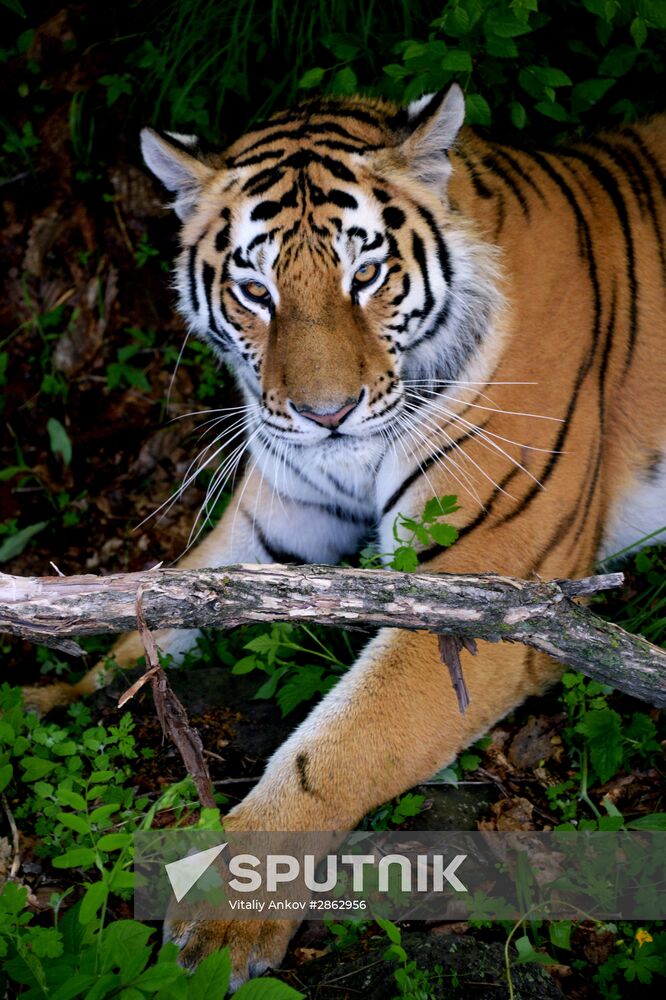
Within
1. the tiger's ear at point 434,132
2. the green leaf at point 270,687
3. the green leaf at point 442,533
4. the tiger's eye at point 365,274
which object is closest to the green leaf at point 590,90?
the tiger's ear at point 434,132

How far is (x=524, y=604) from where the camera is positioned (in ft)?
6.24

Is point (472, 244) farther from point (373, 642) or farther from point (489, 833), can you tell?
point (489, 833)

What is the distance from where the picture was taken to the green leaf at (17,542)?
379 cm

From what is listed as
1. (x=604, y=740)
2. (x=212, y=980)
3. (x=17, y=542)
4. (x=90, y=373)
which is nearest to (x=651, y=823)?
(x=604, y=740)

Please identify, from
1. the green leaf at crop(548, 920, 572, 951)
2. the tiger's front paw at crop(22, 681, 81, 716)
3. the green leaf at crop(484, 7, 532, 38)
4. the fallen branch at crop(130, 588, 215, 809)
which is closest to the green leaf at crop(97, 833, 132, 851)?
the fallen branch at crop(130, 588, 215, 809)

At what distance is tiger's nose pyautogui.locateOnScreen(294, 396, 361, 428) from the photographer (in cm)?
233

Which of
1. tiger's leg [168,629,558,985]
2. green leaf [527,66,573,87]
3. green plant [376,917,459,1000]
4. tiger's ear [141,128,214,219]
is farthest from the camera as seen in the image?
green leaf [527,66,573,87]

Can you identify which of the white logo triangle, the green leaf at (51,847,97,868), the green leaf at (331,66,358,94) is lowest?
the white logo triangle

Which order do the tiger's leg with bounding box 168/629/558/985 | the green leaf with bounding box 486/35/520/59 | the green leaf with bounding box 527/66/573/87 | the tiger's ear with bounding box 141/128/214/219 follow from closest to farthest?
the tiger's leg with bounding box 168/629/558/985 → the tiger's ear with bounding box 141/128/214/219 → the green leaf with bounding box 486/35/520/59 → the green leaf with bounding box 527/66/573/87

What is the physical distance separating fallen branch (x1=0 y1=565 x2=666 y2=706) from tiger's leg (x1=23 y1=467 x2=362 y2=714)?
3.94ft

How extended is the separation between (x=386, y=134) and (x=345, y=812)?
1.78 metres

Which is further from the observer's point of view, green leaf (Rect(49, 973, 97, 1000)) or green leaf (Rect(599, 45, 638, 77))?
green leaf (Rect(599, 45, 638, 77))

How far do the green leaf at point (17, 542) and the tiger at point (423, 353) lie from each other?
1.32 m

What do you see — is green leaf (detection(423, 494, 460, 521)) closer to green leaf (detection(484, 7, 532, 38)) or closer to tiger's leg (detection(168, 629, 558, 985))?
tiger's leg (detection(168, 629, 558, 985))
